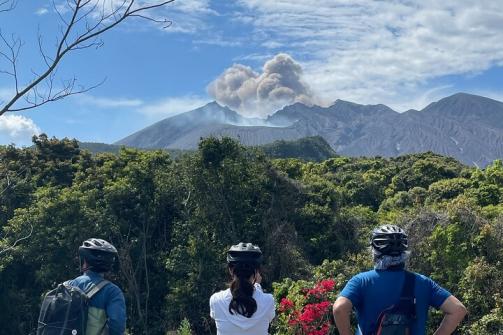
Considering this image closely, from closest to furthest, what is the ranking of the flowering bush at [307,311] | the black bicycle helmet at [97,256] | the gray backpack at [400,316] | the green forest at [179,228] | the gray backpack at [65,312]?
the gray backpack at [400,316] < the gray backpack at [65,312] < the black bicycle helmet at [97,256] < the flowering bush at [307,311] < the green forest at [179,228]

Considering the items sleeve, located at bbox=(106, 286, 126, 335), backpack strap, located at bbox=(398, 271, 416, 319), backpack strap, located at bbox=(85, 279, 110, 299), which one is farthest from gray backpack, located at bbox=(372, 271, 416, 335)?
backpack strap, located at bbox=(85, 279, 110, 299)

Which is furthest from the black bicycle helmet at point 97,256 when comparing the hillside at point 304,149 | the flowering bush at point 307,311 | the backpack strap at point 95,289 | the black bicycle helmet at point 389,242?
the hillside at point 304,149

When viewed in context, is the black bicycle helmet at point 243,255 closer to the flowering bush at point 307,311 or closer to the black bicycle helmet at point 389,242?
the black bicycle helmet at point 389,242

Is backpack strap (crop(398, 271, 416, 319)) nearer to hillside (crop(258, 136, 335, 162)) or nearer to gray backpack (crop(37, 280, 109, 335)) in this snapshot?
gray backpack (crop(37, 280, 109, 335))

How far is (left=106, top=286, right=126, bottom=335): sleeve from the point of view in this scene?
278 centimetres

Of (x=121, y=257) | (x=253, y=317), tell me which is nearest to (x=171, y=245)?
(x=121, y=257)

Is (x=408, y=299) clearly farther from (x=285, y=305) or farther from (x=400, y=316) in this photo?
(x=285, y=305)

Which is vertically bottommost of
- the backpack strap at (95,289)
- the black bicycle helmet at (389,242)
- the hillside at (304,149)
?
the backpack strap at (95,289)

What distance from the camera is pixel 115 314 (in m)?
2.79

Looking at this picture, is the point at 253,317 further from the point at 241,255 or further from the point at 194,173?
the point at 194,173

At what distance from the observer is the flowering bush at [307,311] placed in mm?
8914

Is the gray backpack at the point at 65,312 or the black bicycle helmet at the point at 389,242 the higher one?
the black bicycle helmet at the point at 389,242

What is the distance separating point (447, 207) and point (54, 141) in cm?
1724

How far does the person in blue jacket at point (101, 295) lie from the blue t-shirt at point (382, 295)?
1.17m
